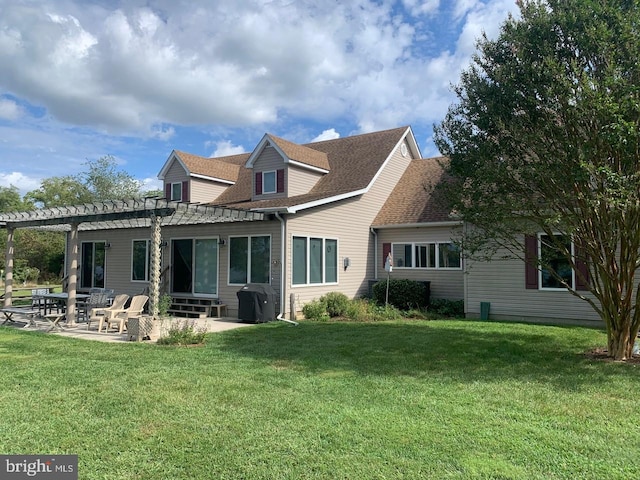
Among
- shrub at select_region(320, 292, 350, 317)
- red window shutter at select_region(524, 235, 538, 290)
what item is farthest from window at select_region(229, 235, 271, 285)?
red window shutter at select_region(524, 235, 538, 290)

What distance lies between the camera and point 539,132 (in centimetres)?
748

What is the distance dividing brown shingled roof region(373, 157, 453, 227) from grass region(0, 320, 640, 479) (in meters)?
7.84

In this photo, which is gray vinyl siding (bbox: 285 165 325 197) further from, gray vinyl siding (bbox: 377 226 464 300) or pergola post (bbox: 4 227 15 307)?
pergola post (bbox: 4 227 15 307)

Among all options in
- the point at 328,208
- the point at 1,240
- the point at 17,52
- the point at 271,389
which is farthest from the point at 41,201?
the point at 271,389

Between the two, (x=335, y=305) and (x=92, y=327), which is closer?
(x=92, y=327)

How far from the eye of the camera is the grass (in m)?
3.57

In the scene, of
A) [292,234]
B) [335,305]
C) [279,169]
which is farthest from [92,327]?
[279,169]

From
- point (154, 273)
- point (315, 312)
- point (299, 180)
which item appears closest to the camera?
point (154, 273)

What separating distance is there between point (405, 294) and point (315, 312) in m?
3.60

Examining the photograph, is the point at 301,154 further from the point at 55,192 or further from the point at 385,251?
the point at 55,192

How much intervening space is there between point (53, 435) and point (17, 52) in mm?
12359

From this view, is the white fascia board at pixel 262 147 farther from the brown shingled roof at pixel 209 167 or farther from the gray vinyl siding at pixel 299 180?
the brown shingled roof at pixel 209 167

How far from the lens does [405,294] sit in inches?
595

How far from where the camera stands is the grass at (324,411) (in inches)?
140
